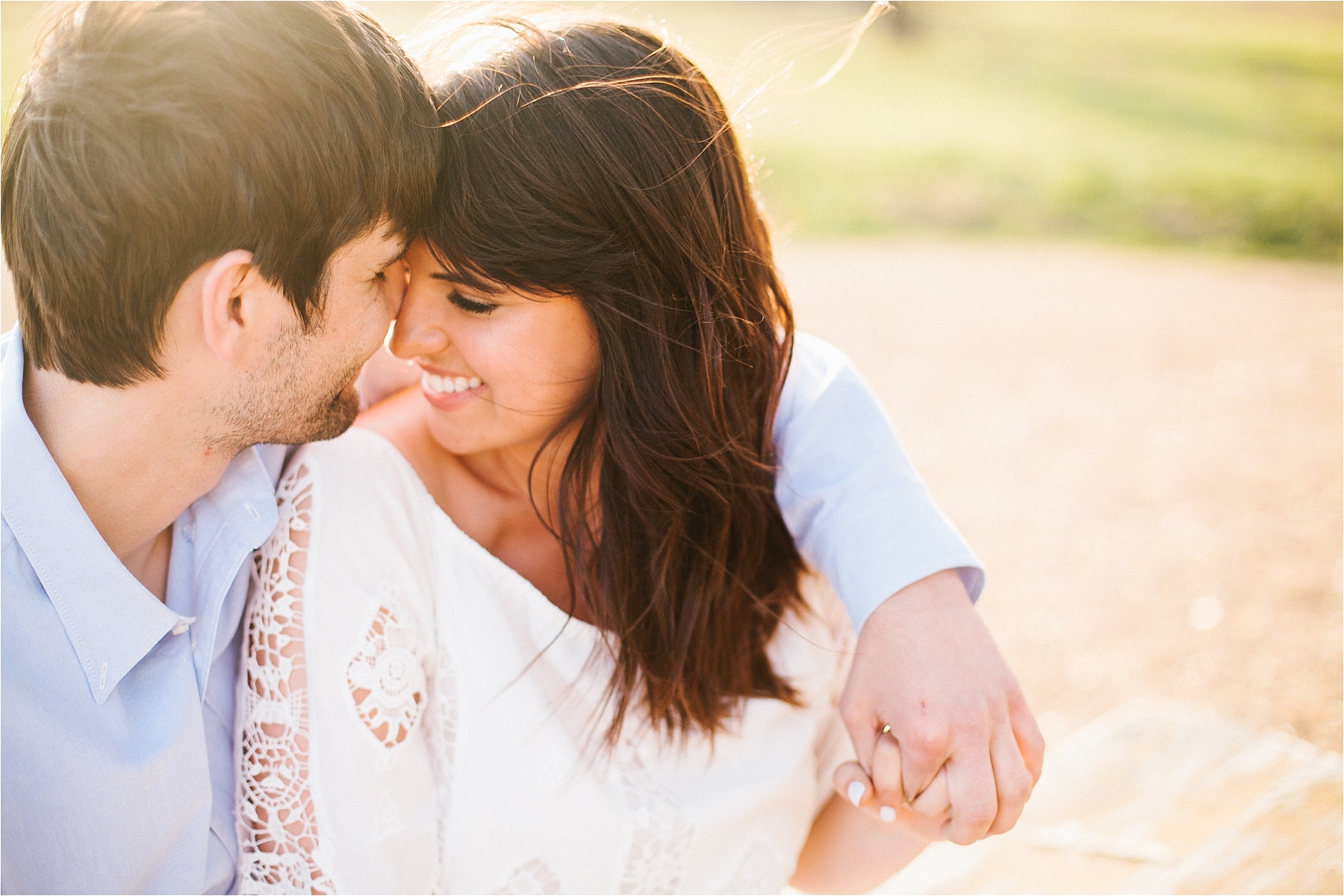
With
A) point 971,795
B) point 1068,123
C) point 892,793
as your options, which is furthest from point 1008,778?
point 1068,123

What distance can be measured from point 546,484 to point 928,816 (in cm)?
87

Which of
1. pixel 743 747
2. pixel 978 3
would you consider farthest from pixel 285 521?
pixel 978 3

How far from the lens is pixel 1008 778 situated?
1.57 m

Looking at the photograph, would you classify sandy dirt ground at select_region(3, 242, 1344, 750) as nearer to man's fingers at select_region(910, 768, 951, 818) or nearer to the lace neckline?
the lace neckline

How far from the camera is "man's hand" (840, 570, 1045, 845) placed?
1.56 metres

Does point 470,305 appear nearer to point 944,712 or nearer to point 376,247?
point 376,247

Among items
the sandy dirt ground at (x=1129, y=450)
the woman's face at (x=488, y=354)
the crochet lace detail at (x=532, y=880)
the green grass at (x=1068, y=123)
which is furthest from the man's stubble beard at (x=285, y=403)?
the green grass at (x=1068, y=123)

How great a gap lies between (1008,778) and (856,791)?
0.74ft

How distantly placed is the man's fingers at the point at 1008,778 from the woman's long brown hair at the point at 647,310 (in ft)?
1.58

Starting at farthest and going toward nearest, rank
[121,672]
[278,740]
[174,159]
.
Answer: [278,740] < [121,672] < [174,159]

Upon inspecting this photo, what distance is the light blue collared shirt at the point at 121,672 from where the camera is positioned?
1.35 metres

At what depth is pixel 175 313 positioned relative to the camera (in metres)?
1.41

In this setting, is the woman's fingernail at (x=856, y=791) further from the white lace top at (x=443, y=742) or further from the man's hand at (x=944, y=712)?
the white lace top at (x=443, y=742)

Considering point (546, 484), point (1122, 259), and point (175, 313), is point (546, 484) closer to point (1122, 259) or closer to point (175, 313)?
point (175, 313)
